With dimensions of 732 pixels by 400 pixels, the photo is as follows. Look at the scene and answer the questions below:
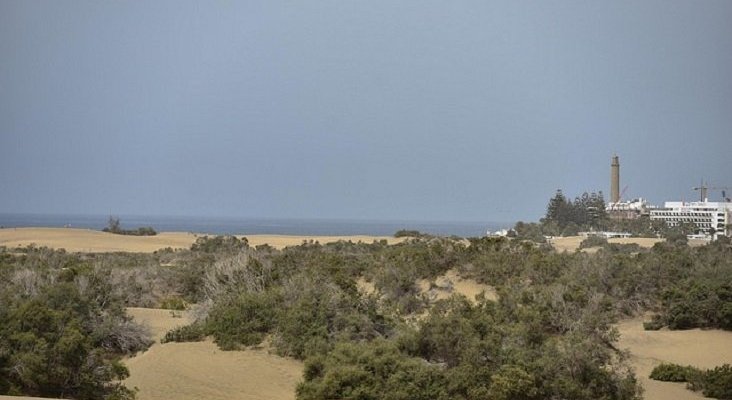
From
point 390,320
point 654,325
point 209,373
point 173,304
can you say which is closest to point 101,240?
point 173,304

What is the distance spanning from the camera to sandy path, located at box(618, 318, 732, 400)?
19.2 m

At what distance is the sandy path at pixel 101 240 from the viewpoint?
54.7 m

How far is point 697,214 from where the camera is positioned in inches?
4131

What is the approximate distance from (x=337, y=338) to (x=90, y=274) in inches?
318

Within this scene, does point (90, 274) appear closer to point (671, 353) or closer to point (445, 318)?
point (445, 318)

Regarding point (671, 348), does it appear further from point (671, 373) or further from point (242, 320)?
point (242, 320)

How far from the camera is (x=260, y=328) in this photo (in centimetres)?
1877

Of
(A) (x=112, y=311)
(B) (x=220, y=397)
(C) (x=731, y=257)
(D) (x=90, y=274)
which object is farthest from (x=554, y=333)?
(C) (x=731, y=257)

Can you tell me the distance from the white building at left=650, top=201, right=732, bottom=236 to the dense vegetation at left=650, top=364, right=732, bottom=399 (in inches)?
3198

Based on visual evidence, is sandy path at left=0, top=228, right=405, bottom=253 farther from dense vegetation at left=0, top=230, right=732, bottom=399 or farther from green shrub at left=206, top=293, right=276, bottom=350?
green shrub at left=206, top=293, right=276, bottom=350

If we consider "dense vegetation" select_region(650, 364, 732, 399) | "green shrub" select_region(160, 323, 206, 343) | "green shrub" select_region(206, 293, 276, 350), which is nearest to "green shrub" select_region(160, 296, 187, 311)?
"green shrub" select_region(206, 293, 276, 350)

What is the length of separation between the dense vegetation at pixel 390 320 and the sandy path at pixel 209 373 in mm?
486

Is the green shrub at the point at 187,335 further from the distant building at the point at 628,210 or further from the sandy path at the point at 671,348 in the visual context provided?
the distant building at the point at 628,210

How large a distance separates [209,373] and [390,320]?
451cm
